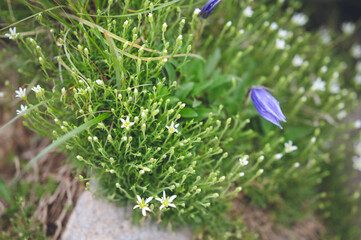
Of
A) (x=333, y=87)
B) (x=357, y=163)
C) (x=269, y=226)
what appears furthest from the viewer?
(x=333, y=87)

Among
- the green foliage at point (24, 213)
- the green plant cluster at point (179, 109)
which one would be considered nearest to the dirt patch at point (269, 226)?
the green plant cluster at point (179, 109)

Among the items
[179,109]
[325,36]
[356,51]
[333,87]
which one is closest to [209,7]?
[179,109]

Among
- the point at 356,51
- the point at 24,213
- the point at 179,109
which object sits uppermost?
the point at 356,51

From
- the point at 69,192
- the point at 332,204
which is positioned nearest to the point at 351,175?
the point at 332,204

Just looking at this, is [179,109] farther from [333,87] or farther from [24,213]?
[333,87]

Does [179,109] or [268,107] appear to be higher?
[268,107]

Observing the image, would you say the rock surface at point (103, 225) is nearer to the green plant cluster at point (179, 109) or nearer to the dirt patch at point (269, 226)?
the green plant cluster at point (179, 109)

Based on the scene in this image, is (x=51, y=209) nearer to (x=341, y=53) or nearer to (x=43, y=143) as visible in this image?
A: (x=43, y=143)
